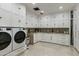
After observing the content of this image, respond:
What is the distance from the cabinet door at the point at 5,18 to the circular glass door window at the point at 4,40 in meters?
0.28

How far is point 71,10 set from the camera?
410cm

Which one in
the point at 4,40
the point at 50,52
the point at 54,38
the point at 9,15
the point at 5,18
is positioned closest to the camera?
the point at 4,40

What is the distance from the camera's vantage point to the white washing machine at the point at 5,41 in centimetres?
176

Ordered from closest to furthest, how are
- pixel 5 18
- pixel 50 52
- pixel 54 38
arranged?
1. pixel 5 18
2. pixel 50 52
3. pixel 54 38

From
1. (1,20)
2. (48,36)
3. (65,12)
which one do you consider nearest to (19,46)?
(1,20)

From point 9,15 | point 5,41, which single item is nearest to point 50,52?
point 5,41

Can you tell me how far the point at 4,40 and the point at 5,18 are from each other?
0.58m

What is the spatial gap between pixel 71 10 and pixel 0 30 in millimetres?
3735

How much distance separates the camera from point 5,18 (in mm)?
1976

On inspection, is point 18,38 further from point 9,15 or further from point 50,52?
point 50,52

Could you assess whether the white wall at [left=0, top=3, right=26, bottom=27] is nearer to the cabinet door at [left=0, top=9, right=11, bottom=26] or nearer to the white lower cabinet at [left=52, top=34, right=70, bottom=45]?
the cabinet door at [left=0, top=9, right=11, bottom=26]

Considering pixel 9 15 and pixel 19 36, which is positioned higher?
pixel 9 15

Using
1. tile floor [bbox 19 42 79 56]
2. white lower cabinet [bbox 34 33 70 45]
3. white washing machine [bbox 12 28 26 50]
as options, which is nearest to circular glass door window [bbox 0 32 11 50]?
white washing machine [bbox 12 28 26 50]

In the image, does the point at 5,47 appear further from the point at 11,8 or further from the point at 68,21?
the point at 68,21
